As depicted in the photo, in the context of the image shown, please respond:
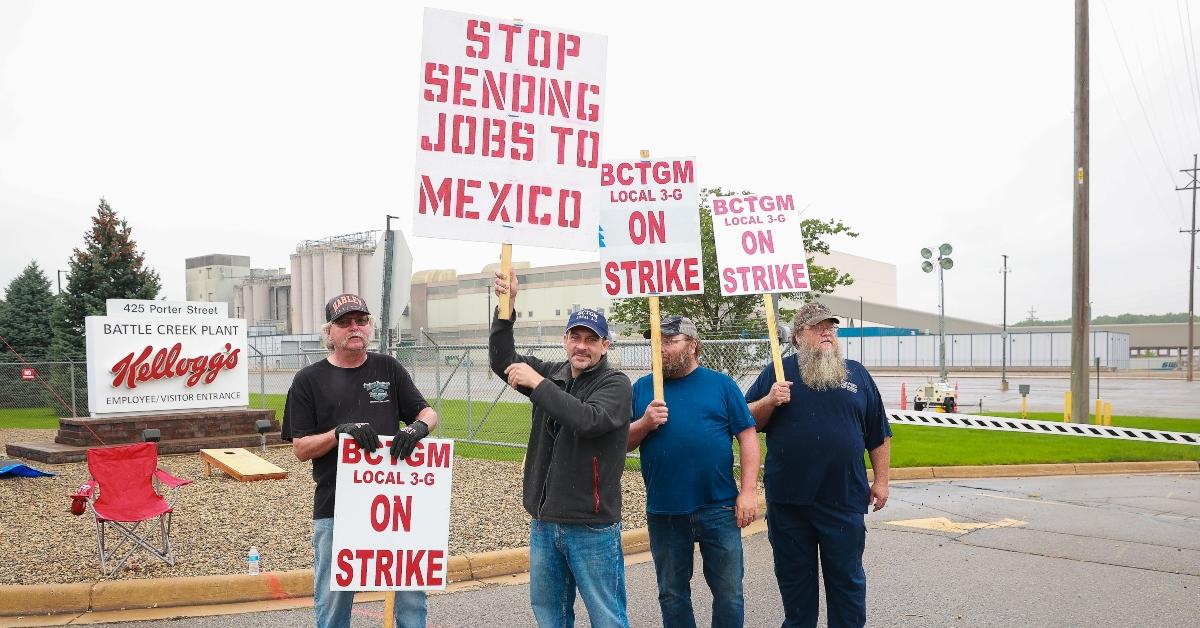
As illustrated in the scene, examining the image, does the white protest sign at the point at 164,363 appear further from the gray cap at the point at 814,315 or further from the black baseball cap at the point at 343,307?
the gray cap at the point at 814,315

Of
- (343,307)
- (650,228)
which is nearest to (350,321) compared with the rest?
(343,307)

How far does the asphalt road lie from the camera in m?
6.22

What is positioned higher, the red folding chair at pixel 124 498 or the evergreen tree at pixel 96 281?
the evergreen tree at pixel 96 281

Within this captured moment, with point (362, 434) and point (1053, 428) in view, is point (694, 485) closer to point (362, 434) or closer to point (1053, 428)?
point (362, 434)

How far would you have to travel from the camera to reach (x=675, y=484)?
4.75m

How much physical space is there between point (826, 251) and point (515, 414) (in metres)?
7.91

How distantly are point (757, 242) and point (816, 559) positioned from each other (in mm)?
2260

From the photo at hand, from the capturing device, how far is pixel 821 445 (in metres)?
4.91

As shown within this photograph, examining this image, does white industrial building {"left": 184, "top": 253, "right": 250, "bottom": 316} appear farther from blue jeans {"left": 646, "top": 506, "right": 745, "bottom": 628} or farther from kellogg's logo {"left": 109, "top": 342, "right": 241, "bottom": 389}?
blue jeans {"left": 646, "top": 506, "right": 745, "bottom": 628}

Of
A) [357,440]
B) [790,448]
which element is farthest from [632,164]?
[357,440]

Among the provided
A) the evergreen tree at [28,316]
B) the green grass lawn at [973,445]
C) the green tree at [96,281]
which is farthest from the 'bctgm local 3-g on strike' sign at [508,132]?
the evergreen tree at [28,316]

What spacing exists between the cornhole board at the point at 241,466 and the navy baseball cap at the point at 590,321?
910 centimetres

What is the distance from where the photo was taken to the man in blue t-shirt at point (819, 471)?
4.89m

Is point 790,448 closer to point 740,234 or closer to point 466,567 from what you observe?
point 740,234
